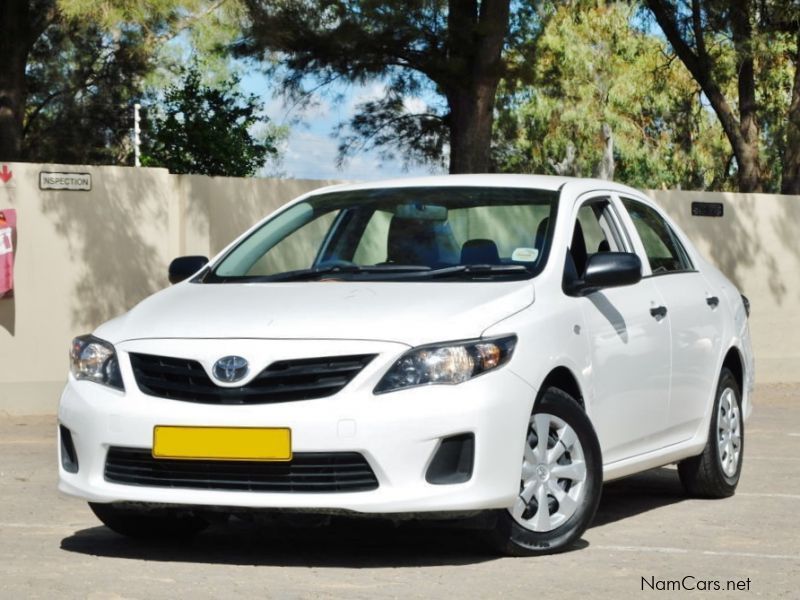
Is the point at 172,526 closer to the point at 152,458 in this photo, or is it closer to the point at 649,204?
the point at 152,458

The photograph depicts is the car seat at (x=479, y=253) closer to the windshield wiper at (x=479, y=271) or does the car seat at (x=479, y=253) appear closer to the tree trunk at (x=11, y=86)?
the windshield wiper at (x=479, y=271)

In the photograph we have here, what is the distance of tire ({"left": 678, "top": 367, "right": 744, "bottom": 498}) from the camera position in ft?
29.4

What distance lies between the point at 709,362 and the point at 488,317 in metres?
2.54

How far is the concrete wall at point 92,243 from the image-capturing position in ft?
47.0

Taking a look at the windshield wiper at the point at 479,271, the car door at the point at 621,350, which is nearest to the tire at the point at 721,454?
the car door at the point at 621,350

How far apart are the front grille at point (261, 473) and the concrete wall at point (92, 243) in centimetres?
786

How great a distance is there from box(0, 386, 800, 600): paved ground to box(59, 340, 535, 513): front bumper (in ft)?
0.97

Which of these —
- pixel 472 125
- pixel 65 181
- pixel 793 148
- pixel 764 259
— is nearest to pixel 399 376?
pixel 65 181

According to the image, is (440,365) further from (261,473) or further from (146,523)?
(146,523)

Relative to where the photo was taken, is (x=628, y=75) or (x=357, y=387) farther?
(x=628, y=75)

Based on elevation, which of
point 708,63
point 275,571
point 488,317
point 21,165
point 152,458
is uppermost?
point 708,63

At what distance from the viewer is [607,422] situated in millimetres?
7578

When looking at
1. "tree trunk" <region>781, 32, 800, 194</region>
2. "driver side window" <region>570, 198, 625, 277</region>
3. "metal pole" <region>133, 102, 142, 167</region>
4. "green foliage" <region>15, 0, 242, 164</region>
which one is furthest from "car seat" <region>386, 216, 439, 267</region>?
"metal pole" <region>133, 102, 142, 167</region>

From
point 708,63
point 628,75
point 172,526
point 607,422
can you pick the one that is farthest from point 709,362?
point 628,75
